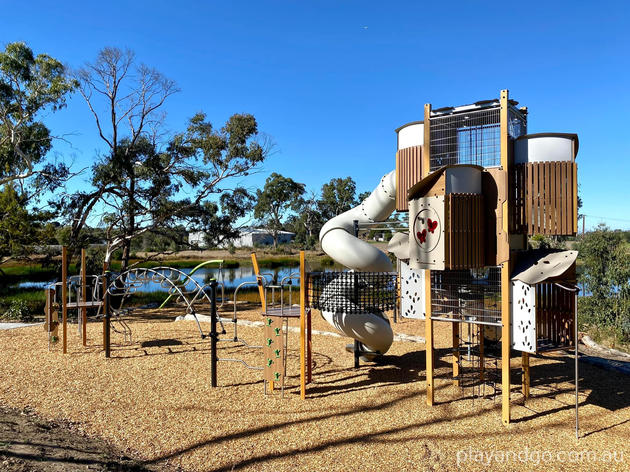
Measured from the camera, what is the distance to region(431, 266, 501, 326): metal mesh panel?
591 cm

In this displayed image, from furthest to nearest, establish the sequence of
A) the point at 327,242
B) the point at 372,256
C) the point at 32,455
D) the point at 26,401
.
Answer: the point at 327,242, the point at 372,256, the point at 26,401, the point at 32,455

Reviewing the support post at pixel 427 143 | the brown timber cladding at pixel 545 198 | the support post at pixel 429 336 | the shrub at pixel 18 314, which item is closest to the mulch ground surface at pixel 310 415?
the support post at pixel 429 336

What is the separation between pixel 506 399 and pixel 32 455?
5488 millimetres

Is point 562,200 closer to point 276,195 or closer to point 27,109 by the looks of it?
point 27,109

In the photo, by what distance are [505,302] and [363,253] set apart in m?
2.32

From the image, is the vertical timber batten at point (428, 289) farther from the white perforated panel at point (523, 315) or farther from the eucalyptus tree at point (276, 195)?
the eucalyptus tree at point (276, 195)

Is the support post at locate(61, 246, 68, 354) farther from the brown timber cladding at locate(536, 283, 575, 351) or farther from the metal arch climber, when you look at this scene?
the brown timber cladding at locate(536, 283, 575, 351)

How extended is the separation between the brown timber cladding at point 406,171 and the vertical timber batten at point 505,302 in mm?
1223

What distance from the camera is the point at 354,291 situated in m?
7.09

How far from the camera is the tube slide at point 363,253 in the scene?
22.8 ft

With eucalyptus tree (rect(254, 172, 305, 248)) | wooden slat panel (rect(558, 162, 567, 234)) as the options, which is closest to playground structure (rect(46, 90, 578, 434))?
wooden slat panel (rect(558, 162, 567, 234))

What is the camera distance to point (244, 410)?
19.5ft

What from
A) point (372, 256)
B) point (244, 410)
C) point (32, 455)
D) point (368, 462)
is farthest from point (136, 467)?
point (372, 256)

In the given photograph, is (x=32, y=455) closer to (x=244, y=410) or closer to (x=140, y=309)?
(x=244, y=410)
